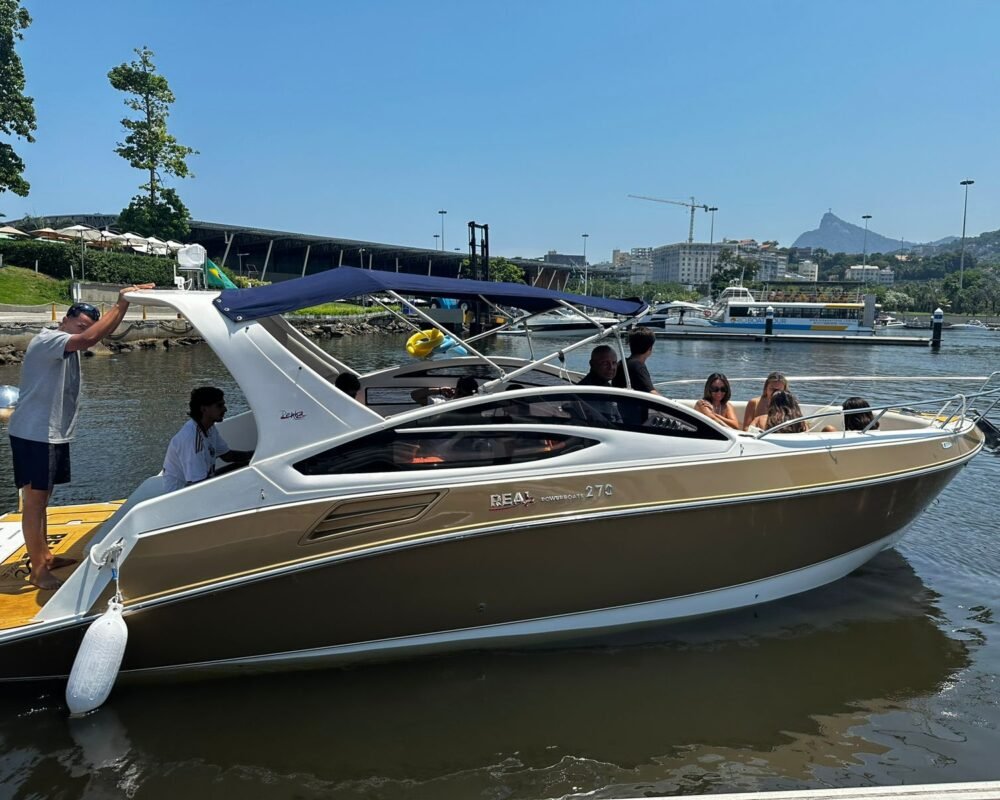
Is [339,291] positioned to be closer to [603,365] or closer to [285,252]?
[603,365]

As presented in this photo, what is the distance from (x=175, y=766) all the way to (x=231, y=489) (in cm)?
149

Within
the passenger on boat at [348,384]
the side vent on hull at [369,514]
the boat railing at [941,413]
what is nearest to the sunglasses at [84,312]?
the passenger on boat at [348,384]

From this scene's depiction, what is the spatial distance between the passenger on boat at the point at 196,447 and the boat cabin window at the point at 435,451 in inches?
32.6

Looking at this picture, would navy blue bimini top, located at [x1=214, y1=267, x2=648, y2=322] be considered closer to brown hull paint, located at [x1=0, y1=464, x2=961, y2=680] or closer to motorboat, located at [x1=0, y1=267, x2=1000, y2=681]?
motorboat, located at [x1=0, y1=267, x2=1000, y2=681]

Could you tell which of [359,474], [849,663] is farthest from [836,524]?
[359,474]

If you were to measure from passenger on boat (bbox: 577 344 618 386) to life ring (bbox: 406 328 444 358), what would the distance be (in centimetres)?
189

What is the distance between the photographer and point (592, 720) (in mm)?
4121

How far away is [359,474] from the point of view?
4.16m

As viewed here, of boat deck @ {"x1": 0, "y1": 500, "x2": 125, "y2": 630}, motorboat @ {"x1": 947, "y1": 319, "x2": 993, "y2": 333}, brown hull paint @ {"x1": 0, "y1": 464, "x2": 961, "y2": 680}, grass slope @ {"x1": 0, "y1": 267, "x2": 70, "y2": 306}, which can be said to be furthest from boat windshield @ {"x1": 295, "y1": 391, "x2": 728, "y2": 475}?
motorboat @ {"x1": 947, "y1": 319, "x2": 993, "y2": 333}

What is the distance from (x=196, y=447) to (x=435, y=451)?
158 centimetres

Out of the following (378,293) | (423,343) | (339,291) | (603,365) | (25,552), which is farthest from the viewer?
(423,343)

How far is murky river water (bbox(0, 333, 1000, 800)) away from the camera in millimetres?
3646

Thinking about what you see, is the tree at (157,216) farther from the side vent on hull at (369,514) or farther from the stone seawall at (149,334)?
the side vent on hull at (369,514)

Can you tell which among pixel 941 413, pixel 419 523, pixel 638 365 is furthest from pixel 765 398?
pixel 419 523
